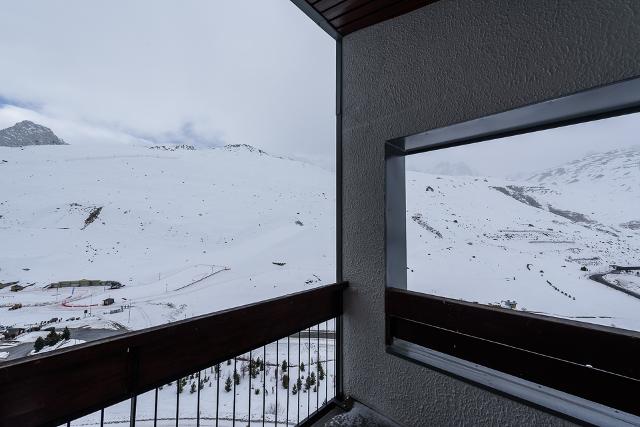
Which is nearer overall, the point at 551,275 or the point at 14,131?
the point at 14,131

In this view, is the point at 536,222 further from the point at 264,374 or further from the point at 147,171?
the point at 147,171

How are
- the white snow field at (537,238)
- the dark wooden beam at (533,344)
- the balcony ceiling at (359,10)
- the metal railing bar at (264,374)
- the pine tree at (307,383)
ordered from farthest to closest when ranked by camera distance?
the pine tree at (307,383), the balcony ceiling at (359,10), the metal railing bar at (264,374), the white snow field at (537,238), the dark wooden beam at (533,344)

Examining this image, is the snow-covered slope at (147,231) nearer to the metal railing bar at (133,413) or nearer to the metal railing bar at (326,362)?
the metal railing bar at (133,413)

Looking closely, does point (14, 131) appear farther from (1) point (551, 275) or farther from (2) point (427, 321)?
(1) point (551, 275)

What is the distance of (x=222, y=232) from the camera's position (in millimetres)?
1429

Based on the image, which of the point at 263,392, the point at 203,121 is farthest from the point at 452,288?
the point at 203,121

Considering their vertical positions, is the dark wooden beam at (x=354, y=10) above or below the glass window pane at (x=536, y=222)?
above

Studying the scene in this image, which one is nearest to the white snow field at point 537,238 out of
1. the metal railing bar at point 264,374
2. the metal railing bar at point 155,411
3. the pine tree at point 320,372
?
the pine tree at point 320,372

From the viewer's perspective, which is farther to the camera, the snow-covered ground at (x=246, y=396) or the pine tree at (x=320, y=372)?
the pine tree at (x=320, y=372)

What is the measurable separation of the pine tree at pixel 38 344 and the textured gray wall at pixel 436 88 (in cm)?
159

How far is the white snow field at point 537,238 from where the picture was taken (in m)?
1.29

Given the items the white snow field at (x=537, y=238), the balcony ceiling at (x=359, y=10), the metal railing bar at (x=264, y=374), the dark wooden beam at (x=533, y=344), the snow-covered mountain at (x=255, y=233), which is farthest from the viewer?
the balcony ceiling at (x=359, y=10)

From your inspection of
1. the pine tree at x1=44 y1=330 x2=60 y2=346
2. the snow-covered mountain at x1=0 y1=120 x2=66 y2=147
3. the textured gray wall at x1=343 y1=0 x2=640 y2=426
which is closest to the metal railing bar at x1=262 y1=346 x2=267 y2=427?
the textured gray wall at x1=343 y1=0 x2=640 y2=426

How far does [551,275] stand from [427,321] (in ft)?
2.32
